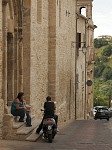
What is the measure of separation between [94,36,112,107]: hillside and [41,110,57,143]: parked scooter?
8929cm

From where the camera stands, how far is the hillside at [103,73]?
4498 inches

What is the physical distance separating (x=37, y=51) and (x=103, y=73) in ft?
426

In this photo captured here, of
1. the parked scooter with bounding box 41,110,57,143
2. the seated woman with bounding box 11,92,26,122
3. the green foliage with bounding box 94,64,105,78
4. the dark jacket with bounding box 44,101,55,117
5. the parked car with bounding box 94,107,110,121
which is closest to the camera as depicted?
the parked scooter with bounding box 41,110,57,143

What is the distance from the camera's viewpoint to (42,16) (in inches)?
1001

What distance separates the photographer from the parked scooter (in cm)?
1698

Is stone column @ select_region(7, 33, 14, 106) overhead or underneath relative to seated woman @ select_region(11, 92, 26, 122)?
overhead

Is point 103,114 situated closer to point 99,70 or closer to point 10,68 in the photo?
point 10,68

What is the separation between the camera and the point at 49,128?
17172mm

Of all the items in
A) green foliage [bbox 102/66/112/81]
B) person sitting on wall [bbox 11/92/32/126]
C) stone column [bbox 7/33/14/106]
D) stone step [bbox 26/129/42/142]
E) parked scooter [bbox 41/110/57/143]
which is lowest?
green foliage [bbox 102/66/112/81]

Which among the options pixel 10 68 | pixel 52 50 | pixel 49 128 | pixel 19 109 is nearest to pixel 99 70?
pixel 52 50

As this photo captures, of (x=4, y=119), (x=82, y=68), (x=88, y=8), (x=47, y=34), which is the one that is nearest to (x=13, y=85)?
(x=4, y=119)

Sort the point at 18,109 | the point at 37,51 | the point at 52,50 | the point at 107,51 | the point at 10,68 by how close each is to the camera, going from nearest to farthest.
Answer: the point at 18,109, the point at 10,68, the point at 37,51, the point at 52,50, the point at 107,51

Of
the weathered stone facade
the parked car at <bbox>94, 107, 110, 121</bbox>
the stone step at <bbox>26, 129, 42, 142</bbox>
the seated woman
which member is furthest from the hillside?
the stone step at <bbox>26, 129, 42, 142</bbox>

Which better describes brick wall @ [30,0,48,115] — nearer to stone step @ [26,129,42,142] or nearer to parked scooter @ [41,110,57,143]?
stone step @ [26,129,42,142]
